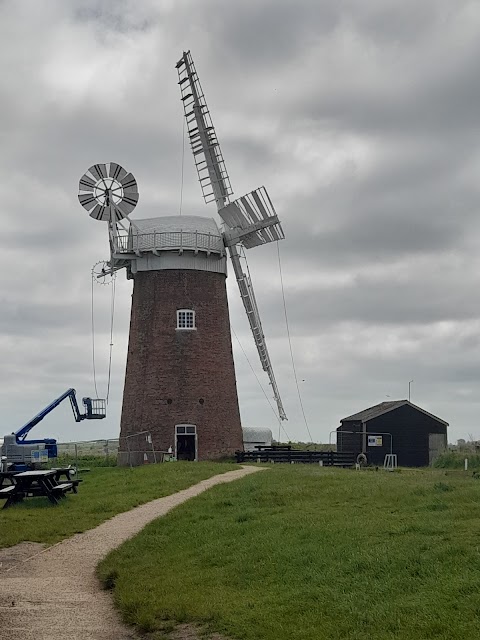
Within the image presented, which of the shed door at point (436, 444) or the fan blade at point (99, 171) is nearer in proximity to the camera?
the fan blade at point (99, 171)

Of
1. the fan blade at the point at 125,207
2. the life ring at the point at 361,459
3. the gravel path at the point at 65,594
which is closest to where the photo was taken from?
the gravel path at the point at 65,594

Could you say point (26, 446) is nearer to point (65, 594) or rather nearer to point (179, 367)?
point (179, 367)

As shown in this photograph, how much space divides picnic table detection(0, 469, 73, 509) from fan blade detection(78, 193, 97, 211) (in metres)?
18.9

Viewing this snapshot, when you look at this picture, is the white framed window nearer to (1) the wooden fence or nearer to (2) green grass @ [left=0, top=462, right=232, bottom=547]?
(1) the wooden fence

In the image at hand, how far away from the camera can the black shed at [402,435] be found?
44.0m

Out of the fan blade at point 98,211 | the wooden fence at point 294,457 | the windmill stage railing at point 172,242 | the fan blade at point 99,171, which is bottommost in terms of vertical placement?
the wooden fence at point 294,457

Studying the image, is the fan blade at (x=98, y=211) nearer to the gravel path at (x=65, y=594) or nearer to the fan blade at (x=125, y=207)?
the fan blade at (x=125, y=207)

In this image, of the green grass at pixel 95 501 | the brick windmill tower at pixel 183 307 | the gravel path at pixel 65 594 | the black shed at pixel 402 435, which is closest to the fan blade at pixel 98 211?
the brick windmill tower at pixel 183 307

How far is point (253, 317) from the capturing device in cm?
4347

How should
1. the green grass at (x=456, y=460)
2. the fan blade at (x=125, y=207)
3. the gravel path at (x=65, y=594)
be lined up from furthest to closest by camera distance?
the fan blade at (x=125, y=207)
the green grass at (x=456, y=460)
the gravel path at (x=65, y=594)

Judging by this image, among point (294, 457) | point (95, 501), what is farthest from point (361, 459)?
point (95, 501)

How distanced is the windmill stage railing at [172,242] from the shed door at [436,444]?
46.2 ft

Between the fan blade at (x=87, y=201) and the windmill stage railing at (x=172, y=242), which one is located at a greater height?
the fan blade at (x=87, y=201)

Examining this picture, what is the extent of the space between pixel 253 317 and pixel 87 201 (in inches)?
381
